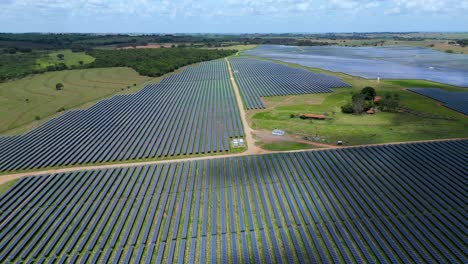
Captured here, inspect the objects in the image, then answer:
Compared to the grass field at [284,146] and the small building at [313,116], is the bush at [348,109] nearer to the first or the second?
the small building at [313,116]

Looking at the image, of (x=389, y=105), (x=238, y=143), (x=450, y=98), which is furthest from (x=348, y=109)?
(x=238, y=143)

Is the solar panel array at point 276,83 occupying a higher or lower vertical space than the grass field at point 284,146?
higher

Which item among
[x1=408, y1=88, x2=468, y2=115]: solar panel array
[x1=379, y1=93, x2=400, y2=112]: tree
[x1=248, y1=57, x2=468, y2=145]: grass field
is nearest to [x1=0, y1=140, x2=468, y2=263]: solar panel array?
[x1=248, y1=57, x2=468, y2=145]: grass field

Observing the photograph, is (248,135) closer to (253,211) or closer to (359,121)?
(253,211)

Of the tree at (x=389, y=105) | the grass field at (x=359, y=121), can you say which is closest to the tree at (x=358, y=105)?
the grass field at (x=359, y=121)

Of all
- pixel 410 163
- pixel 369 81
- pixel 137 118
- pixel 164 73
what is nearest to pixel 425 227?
pixel 410 163

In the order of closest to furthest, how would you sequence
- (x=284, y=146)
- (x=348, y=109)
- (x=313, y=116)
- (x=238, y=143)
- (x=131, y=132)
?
(x=284, y=146), (x=238, y=143), (x=131, y=132), (x=313, y=116), (x=348, y=109)

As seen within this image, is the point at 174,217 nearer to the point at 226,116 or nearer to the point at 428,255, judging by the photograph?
the point at 428,255
